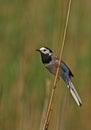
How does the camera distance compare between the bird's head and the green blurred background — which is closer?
the green blurred background

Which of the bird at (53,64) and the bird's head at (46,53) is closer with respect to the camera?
the bird at (53,64)

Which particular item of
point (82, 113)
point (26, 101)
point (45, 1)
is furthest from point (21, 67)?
point (45, 1)

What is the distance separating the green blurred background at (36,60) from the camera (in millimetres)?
3998

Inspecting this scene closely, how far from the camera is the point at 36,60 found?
4645 mm

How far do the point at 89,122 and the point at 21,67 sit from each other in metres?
0.55

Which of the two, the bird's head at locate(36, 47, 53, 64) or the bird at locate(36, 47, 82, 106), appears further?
the bird's head at locate(36, 47, 53, 64)

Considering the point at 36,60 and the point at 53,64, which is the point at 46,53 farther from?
the point at 36,60

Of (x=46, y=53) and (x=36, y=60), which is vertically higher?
(x=46, y=53)

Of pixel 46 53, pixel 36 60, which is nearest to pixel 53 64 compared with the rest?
pixel 46 53

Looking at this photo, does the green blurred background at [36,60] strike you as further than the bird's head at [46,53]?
No

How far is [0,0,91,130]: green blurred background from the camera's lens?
4.00 metres

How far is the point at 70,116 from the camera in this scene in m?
4.38

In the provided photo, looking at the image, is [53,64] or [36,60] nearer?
[53,64]

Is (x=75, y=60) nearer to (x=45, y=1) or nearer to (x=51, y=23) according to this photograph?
(x=51, y=23)
